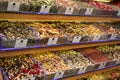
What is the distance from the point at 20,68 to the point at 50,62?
52cm

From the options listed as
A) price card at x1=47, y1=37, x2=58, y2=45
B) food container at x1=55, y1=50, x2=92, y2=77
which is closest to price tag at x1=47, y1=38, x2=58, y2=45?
price card at x1=47, y1=37, x2=58, y2=45

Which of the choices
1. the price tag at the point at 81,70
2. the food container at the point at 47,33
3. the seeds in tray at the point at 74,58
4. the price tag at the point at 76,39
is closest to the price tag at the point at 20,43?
the food container at the point at 47,33

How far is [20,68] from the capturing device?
97.7 inches

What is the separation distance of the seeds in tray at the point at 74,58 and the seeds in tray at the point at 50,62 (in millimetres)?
124

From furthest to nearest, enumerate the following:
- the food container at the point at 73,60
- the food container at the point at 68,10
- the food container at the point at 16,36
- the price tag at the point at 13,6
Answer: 1. the food container at the point at 73,60
2. the food container at the point at 68,10
3. the food container at the point at 16,36
4. the price tag at the point at 13,6

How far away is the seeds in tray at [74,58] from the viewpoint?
3048 millimetres

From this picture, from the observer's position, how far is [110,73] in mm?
4277

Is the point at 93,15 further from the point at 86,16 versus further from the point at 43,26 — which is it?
the point at 43,26

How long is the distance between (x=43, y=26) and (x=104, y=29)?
127 cm

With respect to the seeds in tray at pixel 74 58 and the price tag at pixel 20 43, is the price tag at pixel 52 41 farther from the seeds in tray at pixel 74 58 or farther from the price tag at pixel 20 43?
the seeds in tray at pixel 74 58

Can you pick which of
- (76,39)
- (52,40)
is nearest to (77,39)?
(76,39)

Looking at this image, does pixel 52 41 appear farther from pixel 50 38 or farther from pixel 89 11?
pixel 89 11

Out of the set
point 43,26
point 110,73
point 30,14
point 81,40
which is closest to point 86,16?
point 81,40

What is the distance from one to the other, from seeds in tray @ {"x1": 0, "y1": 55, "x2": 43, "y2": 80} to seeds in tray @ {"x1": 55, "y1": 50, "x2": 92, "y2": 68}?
61 centimetres
